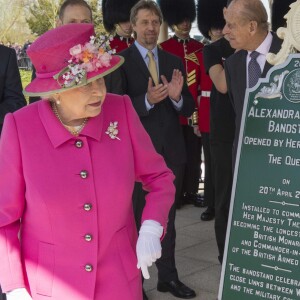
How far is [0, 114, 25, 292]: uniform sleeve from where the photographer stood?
6.64 feet

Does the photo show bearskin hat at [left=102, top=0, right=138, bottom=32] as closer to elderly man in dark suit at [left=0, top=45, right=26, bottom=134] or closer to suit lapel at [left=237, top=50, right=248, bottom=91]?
elderly man in dark suit at [left=0, top=45, right=26, bottom=134]

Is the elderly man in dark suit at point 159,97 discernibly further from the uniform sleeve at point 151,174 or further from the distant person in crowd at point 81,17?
the uniform sleeve at point 151,174

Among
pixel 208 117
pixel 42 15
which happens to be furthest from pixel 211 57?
pixel 42 15

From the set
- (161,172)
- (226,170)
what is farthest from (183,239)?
(161,172)

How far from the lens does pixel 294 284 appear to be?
291cm

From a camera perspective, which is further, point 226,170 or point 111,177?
point 226,170

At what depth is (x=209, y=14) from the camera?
607cm

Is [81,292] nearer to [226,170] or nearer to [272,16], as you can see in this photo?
[226,170]

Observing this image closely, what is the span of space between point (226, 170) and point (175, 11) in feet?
9.29

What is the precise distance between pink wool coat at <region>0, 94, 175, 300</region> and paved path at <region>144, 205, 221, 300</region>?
190cm

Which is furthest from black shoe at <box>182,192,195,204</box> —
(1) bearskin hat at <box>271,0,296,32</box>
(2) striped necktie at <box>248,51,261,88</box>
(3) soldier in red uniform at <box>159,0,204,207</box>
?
(2) striped necktie at <box>248,51,261,88</box>

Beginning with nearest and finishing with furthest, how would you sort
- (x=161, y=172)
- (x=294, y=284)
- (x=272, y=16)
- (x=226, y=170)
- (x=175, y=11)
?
(x=161, y=172)
(x=294, y=284)
(x=226, y=170)
(x=272, y=16)
(x=175, y=11)

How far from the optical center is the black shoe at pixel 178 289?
3.87 m

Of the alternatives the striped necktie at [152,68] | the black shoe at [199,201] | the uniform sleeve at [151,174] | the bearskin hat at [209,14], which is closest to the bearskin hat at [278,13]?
the bearskin hat at [209,14]
